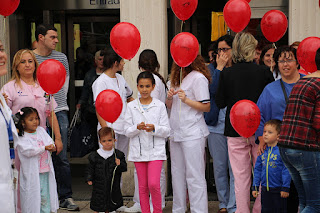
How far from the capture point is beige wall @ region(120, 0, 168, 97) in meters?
7.43

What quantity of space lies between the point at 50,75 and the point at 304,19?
11.5 feet

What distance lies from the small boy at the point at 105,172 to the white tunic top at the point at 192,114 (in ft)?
2.39

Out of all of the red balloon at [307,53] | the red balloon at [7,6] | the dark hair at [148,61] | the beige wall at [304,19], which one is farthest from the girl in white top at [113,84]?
the beige wall at [304,19]

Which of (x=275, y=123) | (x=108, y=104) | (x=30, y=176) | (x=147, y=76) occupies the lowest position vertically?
(x=30, y=176)

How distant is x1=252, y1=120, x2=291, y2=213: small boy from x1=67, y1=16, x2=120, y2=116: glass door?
16.4 feet

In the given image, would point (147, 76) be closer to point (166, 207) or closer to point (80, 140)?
point (80, 140)

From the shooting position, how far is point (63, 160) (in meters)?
6.94

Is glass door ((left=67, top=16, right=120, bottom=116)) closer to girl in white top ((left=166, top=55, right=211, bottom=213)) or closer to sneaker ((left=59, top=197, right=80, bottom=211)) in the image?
sneaker ((left=59, top=197, right=80, bottom=211))

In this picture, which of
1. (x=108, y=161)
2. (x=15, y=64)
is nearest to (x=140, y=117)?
(x=108, y=161)

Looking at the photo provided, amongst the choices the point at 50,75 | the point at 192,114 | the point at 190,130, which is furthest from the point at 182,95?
the point at 50,75

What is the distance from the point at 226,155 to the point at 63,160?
208 centimetres

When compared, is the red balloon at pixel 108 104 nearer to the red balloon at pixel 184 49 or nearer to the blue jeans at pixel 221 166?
the red balloon at pixel 184 49

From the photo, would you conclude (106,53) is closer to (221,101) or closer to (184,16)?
(184,16)

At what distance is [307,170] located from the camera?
4.58m
